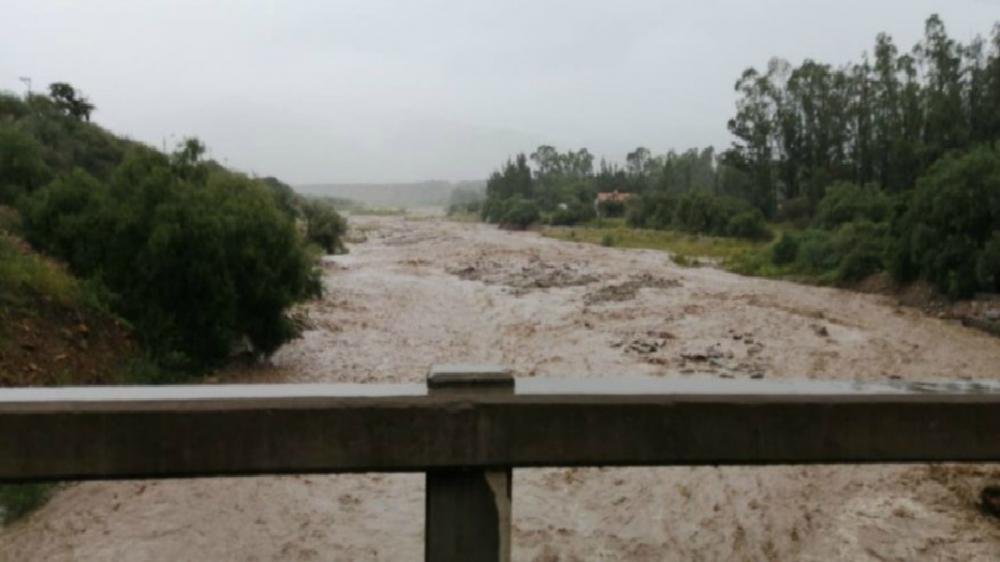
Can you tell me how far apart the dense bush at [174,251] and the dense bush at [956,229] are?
20601 millimetres

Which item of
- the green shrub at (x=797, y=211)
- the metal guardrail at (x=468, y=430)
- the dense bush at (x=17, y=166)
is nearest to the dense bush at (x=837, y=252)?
the green shrub at (x=797, y=211)

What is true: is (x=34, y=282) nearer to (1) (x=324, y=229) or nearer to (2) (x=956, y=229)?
(2) (x=956, y=229)

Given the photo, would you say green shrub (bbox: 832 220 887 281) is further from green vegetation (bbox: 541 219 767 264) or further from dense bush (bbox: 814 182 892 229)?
green vegetation (bbox: 541 219 767 264)

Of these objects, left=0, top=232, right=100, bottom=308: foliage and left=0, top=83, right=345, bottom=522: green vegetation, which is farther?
left=0, top=83, right=345, bottom=522: green vegetation

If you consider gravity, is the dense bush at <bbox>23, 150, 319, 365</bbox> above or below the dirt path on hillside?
above

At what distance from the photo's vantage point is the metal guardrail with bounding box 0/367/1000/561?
2375mm

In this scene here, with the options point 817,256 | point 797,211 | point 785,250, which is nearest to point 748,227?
point 797,211

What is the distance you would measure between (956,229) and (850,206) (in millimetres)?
19336

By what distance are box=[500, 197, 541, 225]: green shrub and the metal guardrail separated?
9222cm

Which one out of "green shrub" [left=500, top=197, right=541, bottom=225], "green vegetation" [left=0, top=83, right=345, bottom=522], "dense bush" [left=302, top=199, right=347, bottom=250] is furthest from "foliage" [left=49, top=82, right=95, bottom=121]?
"green shrub" [left=500, top=197, right=541, bottom=225]

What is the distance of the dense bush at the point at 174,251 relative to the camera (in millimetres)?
13008

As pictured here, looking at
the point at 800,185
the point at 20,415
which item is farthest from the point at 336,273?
the point at 800,185

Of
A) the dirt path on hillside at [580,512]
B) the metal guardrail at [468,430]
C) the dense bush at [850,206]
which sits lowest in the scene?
the dirt path on hillside at [580,512]

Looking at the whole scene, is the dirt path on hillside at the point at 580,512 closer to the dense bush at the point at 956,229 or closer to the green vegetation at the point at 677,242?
the dense bush at the point at 956,229
